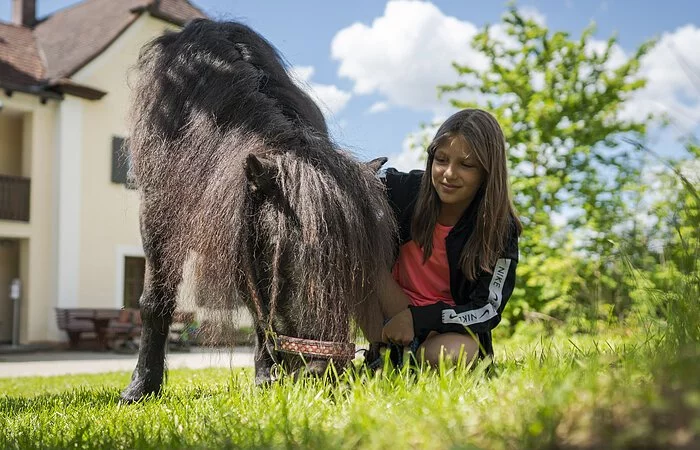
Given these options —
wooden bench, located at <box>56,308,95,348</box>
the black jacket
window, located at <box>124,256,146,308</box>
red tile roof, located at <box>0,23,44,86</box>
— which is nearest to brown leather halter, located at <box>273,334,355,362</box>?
the black jacket

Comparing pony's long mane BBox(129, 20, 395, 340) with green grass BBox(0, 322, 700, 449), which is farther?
pony's long mane BBox(129, 20, 395, 340)

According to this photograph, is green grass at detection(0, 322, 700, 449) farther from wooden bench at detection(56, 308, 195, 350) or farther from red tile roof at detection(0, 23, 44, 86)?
red tile roof at detection(0, 23, 44, 86)

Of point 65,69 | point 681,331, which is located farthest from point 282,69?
point 65,69

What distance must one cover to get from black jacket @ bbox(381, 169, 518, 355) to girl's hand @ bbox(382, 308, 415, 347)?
0.05 meters

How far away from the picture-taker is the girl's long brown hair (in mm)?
3580

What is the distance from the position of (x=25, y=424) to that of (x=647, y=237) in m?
3.07

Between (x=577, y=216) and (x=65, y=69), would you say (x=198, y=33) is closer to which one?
(x=577, y=216)

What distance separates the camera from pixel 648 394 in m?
1.56

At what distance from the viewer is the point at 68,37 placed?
19047 mm

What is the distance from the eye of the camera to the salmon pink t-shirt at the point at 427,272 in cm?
377

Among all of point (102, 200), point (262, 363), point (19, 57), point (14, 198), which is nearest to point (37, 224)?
point (14, 198)

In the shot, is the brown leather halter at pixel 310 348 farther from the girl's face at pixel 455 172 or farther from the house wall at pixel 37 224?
the house wall at pixel 37 224

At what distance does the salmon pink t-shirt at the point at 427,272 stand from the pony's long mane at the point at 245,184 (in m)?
0.79

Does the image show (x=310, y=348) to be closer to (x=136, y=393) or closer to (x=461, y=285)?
(x=461, y=285)
